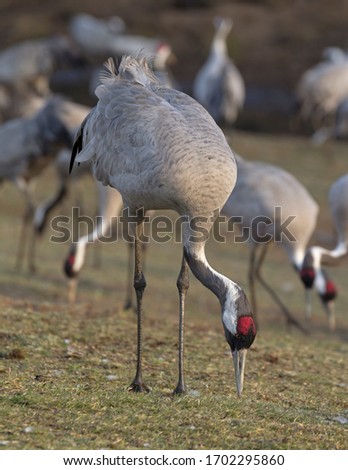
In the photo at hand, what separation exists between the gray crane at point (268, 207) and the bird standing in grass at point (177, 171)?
11.1 ft

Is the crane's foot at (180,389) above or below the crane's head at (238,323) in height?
below

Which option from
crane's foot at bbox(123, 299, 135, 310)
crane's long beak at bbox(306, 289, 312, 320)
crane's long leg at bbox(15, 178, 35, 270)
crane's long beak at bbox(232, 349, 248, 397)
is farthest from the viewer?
crane's long leg at bbox(15, 178, 35, 270)

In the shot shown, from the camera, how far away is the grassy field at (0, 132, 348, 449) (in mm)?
4848

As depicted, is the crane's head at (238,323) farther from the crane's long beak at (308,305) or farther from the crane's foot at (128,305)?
the crane's long beak at (308,305)

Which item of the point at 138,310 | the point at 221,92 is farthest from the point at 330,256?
the point at 221,92

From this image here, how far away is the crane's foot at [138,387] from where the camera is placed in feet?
18.7

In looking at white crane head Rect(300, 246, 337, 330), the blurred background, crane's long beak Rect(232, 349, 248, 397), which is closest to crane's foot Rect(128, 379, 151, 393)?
crane's long beak Rect(232, 349, 248, 397)

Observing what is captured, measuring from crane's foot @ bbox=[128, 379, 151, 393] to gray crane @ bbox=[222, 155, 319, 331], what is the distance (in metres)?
4.13

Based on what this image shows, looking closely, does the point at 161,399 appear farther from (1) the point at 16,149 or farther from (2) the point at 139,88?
(1) the point at 16,149

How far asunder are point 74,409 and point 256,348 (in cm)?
243

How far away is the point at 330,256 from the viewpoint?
10734 millimetres

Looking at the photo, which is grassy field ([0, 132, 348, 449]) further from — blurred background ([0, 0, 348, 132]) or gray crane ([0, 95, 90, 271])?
blurred background ([0, 0, 348, 132])

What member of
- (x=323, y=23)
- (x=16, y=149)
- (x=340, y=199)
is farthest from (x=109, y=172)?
(x=323, y=23)

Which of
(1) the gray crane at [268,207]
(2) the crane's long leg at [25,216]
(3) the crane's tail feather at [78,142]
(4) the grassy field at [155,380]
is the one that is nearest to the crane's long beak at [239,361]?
(4) the grassy field at [155,380]
